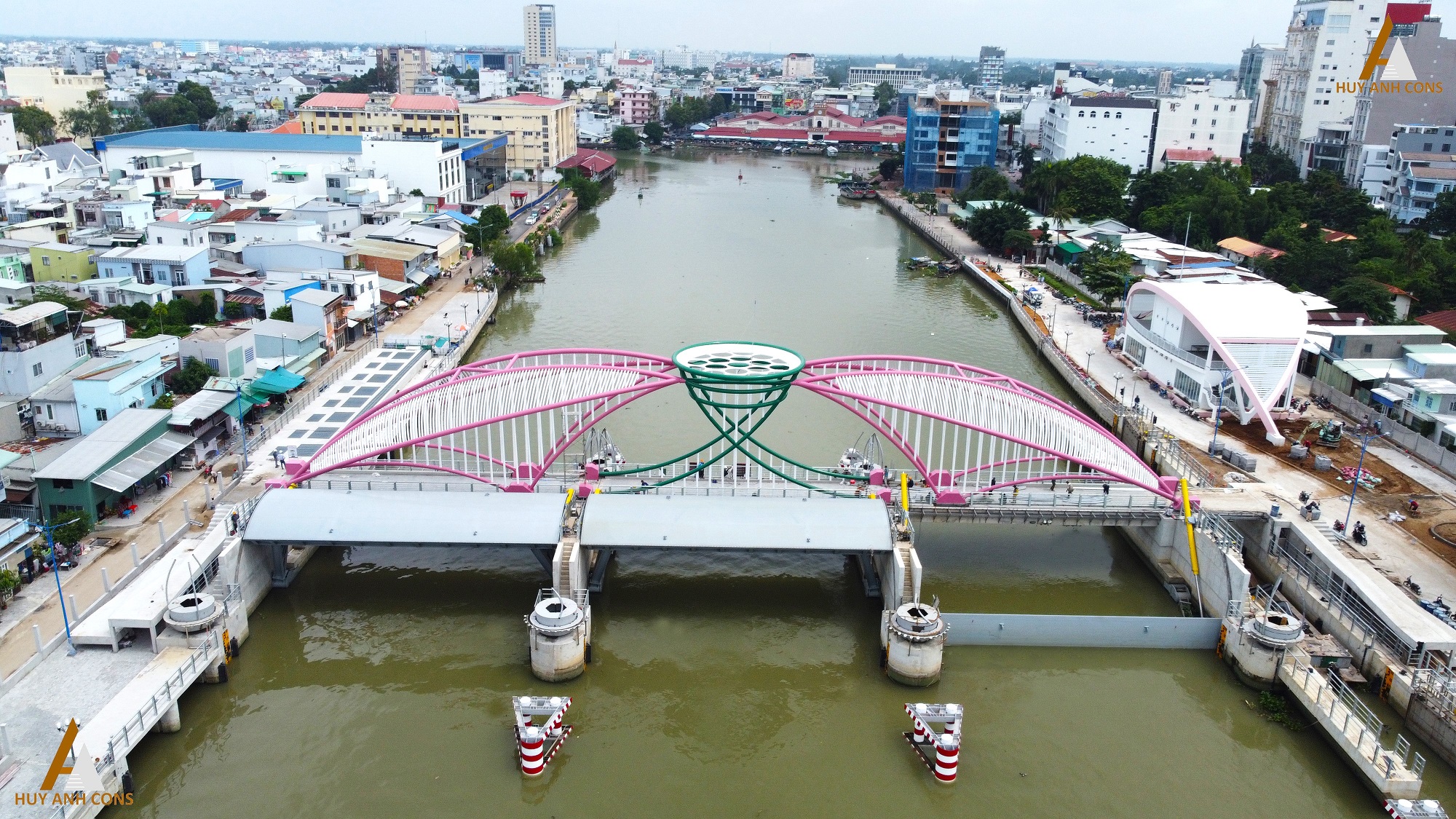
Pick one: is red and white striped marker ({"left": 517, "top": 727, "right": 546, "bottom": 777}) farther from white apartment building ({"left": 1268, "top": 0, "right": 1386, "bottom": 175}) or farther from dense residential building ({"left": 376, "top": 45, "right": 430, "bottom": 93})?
dense residential building ({"left": 376, "top": 45, "right": 430, "bottom": 93})

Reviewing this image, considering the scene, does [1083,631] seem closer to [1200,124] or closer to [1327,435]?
[1327,435]

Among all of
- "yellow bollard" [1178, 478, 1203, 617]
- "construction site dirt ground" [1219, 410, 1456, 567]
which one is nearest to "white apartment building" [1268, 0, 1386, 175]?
"construction site dirt ground" [1219, 410, 1456, 567]

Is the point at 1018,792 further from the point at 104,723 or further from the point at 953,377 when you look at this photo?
the point at 104,723

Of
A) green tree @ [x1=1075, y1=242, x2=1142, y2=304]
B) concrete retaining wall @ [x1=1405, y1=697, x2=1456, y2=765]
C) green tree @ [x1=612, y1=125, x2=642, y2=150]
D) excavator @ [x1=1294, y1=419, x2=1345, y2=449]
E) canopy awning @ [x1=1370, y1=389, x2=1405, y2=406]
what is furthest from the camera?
green tree @ [x1=612, y1=125, x2=642, y2=150]

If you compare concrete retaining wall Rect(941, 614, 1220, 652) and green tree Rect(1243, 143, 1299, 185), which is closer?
concrete retaining wall Rect(941, 614, 1220, 652)

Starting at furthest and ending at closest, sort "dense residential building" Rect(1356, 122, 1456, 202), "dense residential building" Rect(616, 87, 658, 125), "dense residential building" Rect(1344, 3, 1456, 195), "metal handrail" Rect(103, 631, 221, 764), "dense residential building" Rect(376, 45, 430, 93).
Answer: "dense residential building" Rect(376, 45, 430, 93)
"dense residential building" Rect(616, 87, 658, 125)
"dense residential building" Rect(1344, 3, 1456, 195)
"dense residential building" Rect(1356, 122, 1456, 202)
"metal handrail" Rect(103, 631, 221, 764)

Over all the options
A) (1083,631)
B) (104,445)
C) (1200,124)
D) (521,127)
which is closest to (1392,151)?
(1200,124)

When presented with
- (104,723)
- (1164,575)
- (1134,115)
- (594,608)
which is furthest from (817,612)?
(1134,115)
